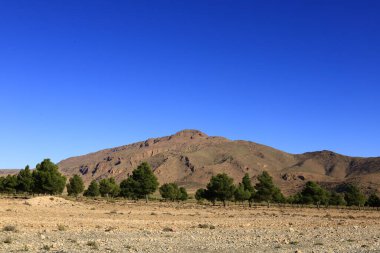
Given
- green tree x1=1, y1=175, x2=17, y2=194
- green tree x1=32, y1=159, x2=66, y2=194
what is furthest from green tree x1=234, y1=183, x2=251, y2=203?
green tree x1=1, y1=175, x2=17, y2=194

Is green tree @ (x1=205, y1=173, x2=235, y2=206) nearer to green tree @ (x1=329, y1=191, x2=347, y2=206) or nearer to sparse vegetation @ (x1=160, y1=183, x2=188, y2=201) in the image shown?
sparse vegetation @ (x1=160, y1=183, x2=188, y2=201)

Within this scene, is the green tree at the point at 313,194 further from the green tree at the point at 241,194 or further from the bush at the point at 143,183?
the bush at the point at 143,183

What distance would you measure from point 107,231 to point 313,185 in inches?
3394

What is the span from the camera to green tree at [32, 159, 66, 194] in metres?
89.2

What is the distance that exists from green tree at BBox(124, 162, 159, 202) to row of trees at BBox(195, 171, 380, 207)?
12.0m

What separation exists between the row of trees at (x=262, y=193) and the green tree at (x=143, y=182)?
11965 mm

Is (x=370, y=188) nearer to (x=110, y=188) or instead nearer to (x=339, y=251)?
(x=110, y=188)

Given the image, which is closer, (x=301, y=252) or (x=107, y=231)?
(x=301, y=252)

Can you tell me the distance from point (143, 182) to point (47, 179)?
67.4ft

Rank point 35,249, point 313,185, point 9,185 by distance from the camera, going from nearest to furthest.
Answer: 1. point 35,249
2. point 313,185
3. point 9,185

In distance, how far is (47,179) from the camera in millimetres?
89188

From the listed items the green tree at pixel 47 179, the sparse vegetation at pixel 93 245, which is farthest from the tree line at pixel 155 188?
the sparse vegetation at pixel 93 245

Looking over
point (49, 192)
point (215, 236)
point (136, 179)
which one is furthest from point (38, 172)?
point (215, 236)

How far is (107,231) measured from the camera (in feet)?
88.2
